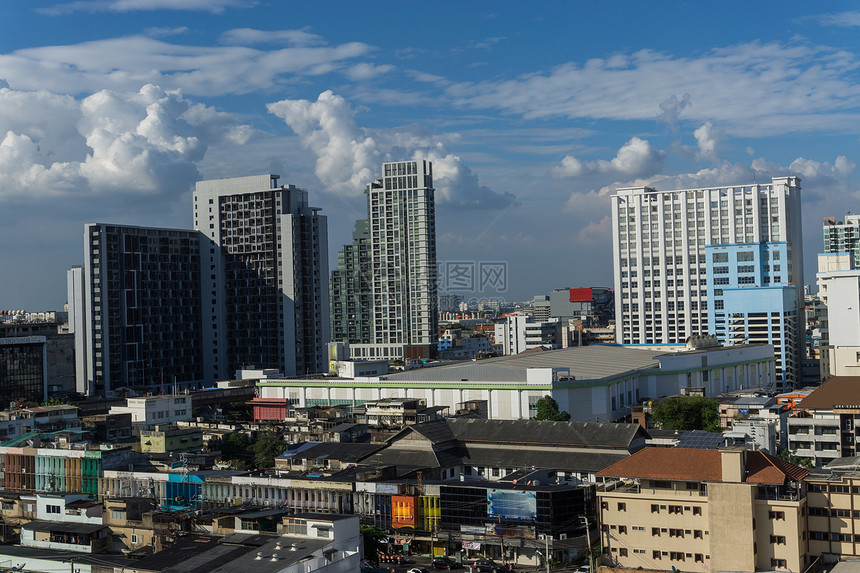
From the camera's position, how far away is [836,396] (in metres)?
36.9

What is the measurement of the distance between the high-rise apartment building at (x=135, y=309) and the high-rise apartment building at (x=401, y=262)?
18831mm

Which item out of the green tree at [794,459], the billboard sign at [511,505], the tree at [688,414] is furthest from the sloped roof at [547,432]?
the tree at [688,414]

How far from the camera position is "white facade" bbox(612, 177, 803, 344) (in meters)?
76.9

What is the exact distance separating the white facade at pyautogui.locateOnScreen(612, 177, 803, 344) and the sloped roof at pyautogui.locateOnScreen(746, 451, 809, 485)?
173 feet

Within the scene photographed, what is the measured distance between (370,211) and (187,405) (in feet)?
132

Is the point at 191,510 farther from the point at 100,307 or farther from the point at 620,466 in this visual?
the point at 100,307

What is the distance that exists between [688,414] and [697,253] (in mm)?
36781

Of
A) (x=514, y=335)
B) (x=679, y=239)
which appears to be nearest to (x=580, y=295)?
(x=514, y=335)

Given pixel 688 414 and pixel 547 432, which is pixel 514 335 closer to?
pixel 688 414

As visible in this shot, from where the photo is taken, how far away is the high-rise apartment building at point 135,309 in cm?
6494

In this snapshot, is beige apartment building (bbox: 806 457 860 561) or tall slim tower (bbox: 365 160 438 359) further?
tall slim tower (bbox: 365 160 438 359)

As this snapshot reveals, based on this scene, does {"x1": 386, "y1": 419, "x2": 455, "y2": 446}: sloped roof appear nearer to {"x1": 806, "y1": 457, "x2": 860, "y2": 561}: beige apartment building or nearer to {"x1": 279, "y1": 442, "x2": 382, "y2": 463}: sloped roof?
{"x1": 279, "y1": 442, "x2": 382, "y2": 463}: sloped roof

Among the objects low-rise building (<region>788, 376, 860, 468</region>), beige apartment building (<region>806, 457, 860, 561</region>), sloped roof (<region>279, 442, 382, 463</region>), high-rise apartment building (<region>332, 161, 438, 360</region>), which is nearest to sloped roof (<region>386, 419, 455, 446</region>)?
sloped roof (<region>279, 442, 382, 463</region>)

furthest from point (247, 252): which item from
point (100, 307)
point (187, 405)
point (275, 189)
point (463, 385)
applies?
point (463, 385)
